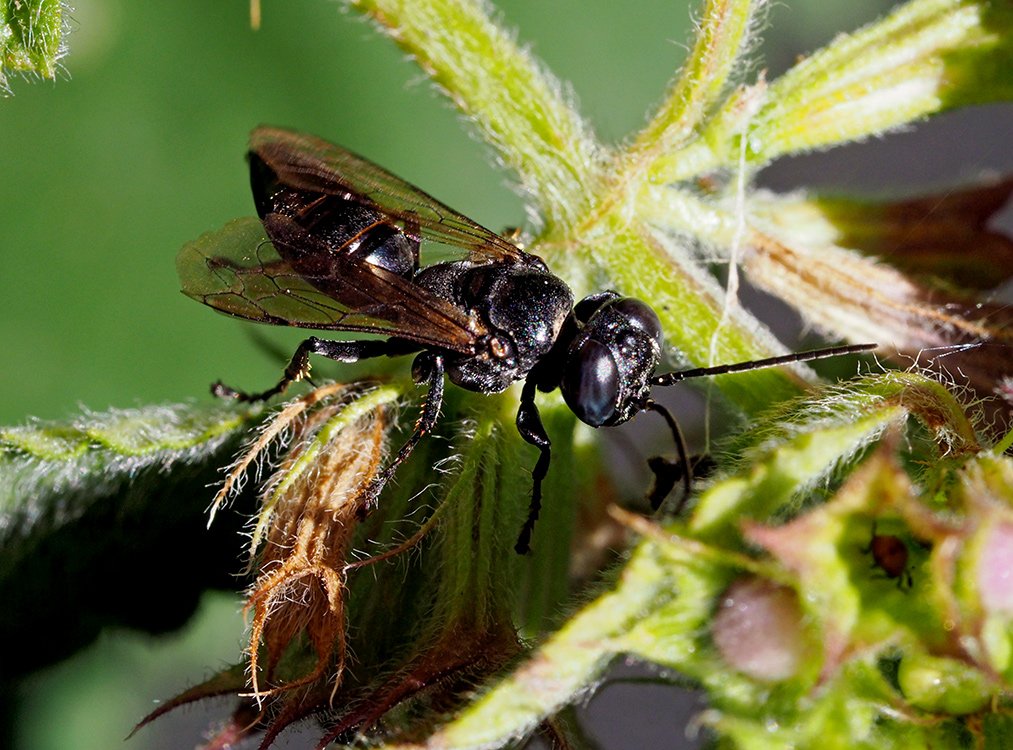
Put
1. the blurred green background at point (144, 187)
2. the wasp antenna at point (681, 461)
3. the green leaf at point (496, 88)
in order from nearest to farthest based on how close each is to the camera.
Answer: the wasp antenna at point (681, 461)
the green leaf at point (496, 88)
the blurred green background at point (144, 187)

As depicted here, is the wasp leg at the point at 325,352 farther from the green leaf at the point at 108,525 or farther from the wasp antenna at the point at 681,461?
the wasp antenna at the point at 681,461

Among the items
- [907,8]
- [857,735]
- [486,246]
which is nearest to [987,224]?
[907,8]

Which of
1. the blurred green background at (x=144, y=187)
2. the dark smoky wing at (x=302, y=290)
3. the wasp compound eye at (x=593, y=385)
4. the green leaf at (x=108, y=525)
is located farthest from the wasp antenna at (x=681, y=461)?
the blurred green background at (x=144, y=187)

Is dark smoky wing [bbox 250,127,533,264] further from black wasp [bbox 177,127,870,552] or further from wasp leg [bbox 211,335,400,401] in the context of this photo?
wasp leg [bbox 211,335,400,401]

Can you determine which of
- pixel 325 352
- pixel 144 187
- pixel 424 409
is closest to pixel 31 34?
pixel 325 352

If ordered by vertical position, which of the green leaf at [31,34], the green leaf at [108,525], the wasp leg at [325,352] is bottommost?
the green leaf at [108,525]

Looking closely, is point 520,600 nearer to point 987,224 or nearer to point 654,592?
point 654,592

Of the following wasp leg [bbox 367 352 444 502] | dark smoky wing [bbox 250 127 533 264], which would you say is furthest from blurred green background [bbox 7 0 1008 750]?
wasp leg [bbox 367 352 444 502]
